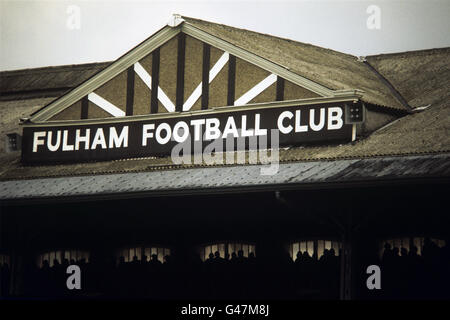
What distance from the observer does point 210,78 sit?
946 inches

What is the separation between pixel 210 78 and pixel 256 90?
1214 millimetres

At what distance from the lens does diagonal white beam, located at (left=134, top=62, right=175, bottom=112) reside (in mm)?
24359

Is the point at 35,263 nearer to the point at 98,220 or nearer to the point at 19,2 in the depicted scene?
the point at 98,220

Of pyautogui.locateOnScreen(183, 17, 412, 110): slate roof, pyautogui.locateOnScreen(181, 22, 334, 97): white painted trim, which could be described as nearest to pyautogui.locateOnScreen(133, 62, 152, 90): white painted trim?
pyautogui.locateOnScreen(181, 22, 334, 97): white painted trim

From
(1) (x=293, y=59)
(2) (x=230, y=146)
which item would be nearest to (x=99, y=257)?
(2) (x=230, y=146)

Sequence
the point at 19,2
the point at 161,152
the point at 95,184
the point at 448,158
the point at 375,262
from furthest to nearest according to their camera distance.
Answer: the point at 19,2 → the point at 161,152 → the point at 95,184 → the point at 375,262 → the point at 448,158

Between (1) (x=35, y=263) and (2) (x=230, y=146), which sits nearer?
(2) (x=230, y=146)

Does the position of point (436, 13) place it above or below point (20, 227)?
above

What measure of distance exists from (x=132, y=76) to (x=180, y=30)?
1547 millimetres

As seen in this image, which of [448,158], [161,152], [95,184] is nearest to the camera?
[448,158]

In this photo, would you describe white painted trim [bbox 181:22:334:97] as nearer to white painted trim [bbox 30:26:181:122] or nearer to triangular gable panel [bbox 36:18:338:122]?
triangular gable panel [bbox 36:18:338:122]

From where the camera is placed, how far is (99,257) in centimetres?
2434

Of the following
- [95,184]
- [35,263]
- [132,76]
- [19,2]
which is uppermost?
[19,2]
